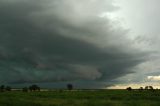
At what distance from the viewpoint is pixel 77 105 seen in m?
52.2

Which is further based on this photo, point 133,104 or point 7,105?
point 133,104

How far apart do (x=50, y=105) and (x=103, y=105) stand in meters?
9.52

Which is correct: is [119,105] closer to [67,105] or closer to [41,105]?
[67,105]

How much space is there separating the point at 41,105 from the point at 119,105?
13809 mm

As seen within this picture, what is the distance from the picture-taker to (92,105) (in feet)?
176

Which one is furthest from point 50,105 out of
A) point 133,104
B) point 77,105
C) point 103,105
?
point 133,104

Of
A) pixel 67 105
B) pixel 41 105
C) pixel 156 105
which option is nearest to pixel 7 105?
pixel 41 105

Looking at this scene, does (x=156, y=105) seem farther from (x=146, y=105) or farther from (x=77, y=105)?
(x=77, y=105)

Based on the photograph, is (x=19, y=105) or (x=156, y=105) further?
(x=156, y=105)

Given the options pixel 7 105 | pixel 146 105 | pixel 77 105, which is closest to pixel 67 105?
→ pixel 77 105

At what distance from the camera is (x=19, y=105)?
5203 centimetres

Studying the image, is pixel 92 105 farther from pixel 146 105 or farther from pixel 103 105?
pixel 146 105

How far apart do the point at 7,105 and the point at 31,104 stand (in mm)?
4791

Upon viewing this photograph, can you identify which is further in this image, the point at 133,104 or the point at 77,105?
the point at 133,104
